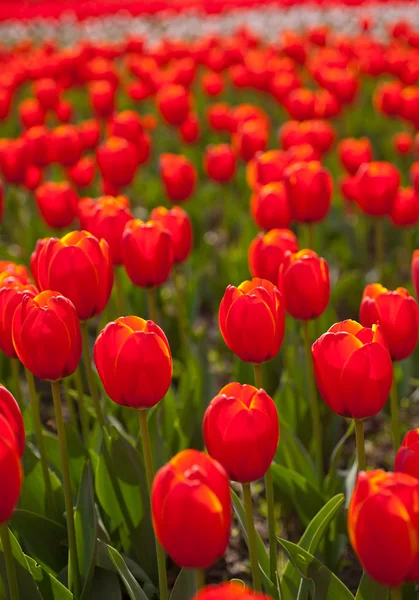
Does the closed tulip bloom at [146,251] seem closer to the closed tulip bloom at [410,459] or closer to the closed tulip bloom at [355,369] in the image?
the closed tulip bloom at [355,369]

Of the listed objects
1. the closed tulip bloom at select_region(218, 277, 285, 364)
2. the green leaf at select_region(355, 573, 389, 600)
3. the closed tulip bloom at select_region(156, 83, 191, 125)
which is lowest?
the closed tulip bloom at select_region(156, 83, 191, 125)

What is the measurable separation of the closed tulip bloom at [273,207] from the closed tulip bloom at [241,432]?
1437mm

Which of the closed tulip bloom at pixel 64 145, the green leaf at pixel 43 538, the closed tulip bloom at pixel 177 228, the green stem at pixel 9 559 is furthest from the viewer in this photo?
the closed tulip bloom at pixel 64 145

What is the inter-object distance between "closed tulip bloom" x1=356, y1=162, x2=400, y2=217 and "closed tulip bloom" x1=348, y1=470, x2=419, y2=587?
6.36ft

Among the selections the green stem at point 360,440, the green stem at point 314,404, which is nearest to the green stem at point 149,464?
the green stem at point 360,440

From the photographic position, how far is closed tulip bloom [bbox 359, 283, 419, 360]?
1.88 metres

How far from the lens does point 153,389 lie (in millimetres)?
1606

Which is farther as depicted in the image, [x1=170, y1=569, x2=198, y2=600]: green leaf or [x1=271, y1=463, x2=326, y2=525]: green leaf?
[x1=271, y1=463, x2=326, y2=525]: green leaf

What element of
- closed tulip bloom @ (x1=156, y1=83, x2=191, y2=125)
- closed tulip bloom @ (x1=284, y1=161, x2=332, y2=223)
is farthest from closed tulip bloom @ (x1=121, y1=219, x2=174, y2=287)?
closed tulip bloom @ (x1=156, y1=83, x2=191, y2=125)

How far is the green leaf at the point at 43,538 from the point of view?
2.04 meters

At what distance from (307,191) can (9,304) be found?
4.27ft

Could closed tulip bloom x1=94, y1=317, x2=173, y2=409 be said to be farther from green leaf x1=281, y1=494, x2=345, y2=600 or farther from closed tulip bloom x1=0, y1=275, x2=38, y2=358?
green leaf x1=281, y1=494, x2=345, y2=600

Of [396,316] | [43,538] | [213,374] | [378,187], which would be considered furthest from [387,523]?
[378,187]

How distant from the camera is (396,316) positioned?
1.89 metres
